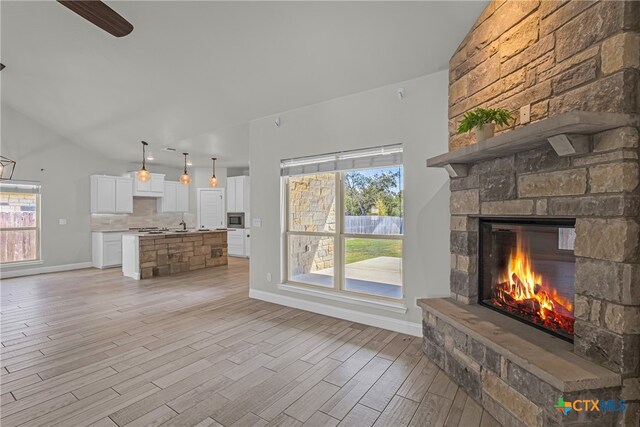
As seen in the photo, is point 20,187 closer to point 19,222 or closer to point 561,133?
point 19,222

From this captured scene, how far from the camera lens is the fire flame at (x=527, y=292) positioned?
2.10 m

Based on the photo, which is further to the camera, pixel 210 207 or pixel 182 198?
pixel 210 207

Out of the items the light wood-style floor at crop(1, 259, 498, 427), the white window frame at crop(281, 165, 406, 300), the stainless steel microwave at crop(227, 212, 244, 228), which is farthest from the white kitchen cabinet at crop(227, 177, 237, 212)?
the white window frame at crop(281, 165, 406, 300)

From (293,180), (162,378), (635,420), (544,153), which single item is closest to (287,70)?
(293,180)

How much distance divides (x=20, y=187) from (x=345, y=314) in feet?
24.5

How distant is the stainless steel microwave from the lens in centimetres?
930

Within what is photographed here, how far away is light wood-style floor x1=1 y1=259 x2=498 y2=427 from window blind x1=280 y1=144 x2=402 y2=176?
188 cm

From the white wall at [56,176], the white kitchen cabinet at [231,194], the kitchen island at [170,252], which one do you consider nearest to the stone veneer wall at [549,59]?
the kitchen island at [170,252]

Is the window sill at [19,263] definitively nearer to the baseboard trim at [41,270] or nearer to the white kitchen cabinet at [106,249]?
the baseboard trim at [41,270]

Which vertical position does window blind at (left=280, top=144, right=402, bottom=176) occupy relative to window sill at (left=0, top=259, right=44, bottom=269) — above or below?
above

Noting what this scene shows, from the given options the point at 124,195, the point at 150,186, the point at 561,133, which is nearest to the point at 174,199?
the point at 150,186

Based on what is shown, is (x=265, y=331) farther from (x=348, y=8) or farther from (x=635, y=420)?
(x=348, y=8)

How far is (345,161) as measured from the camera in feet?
12.4

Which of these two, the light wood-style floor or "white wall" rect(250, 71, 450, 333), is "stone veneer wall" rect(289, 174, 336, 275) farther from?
the light wood-style floor
